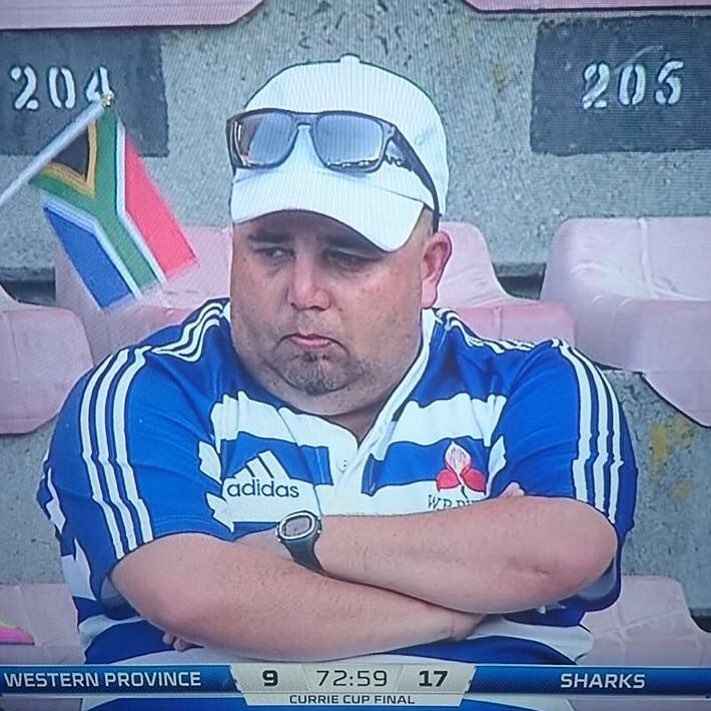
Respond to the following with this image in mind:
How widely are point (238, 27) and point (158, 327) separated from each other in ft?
1.55

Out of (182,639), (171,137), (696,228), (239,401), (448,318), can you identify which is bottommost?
(182,639)

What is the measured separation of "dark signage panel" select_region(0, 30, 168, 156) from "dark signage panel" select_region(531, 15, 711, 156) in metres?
0.58

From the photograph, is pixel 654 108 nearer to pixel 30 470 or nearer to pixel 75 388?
pixel 75 388

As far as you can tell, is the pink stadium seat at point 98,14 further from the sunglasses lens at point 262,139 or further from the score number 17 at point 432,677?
the score number 17 at point 432,677

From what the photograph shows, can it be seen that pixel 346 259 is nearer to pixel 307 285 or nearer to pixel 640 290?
pixel 307 285

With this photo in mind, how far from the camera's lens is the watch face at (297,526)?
1.95 metres

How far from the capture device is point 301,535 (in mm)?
1952

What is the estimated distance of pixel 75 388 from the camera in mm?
2006

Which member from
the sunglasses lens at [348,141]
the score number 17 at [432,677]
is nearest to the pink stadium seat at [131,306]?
the sunglasses lens at [348,141]

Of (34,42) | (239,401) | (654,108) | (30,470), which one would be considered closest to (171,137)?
(34,42)

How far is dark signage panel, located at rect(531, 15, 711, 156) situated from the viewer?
193cm

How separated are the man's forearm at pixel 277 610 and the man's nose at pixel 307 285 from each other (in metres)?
0.39

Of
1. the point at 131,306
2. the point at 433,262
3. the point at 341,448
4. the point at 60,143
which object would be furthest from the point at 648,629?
the point at 60,143

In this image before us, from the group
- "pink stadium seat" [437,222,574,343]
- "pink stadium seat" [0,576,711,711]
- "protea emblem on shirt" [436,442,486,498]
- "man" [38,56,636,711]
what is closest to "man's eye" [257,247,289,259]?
"man" [38,56,636,711]
